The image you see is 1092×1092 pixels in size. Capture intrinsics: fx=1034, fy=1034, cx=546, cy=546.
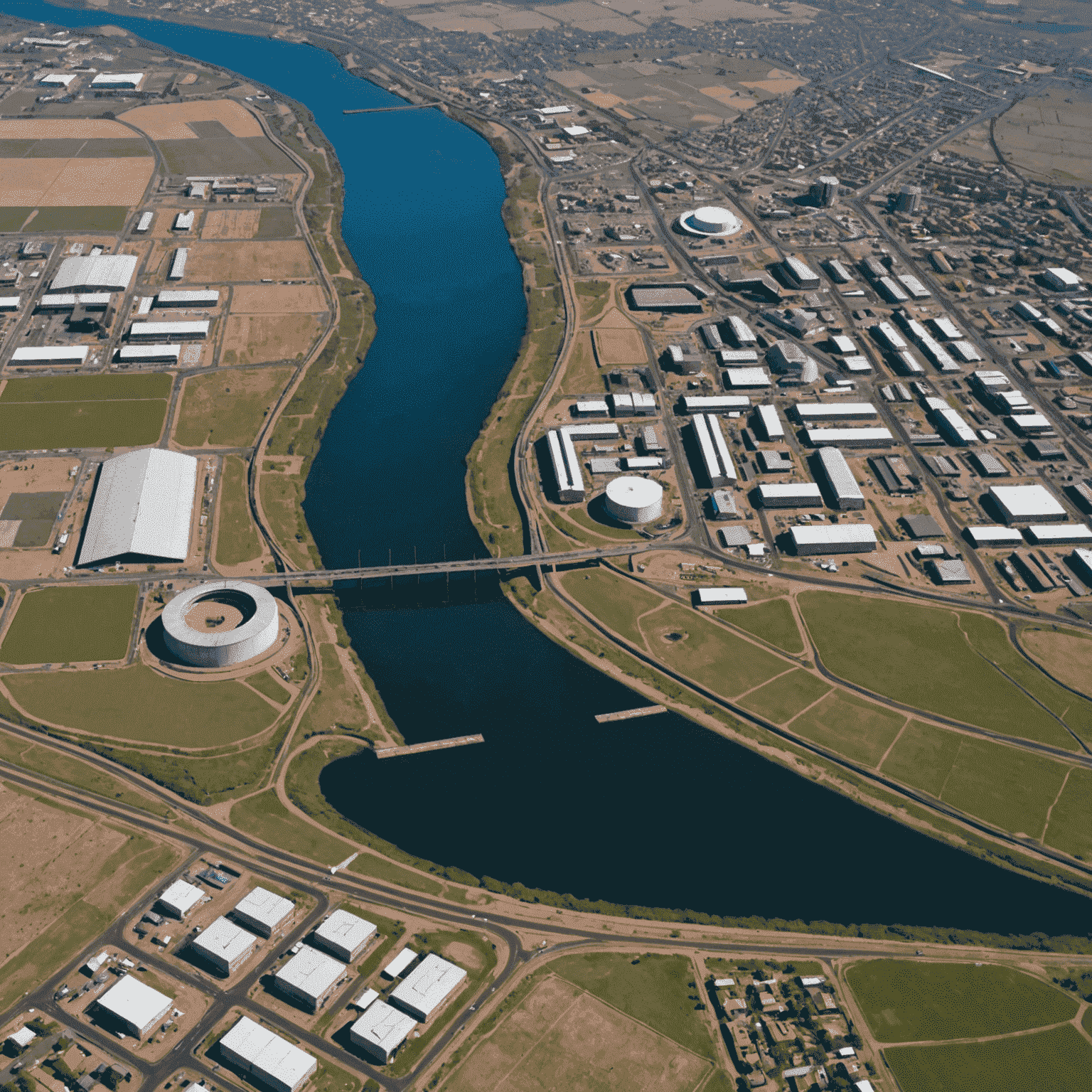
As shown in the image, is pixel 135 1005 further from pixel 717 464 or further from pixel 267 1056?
pixel 717 464

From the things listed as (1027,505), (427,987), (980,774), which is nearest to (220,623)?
(427,987)

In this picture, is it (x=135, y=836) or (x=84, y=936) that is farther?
(x=135, y=836)

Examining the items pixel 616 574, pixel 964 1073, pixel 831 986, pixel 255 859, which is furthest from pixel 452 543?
pixel 964 1073

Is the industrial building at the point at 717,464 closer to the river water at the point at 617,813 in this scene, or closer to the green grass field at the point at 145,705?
the river water at the point at 617,813

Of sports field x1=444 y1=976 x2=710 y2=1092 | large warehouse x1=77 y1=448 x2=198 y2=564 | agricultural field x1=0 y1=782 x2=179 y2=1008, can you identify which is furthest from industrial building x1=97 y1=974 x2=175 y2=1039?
large warehouse x1=77 y1=448 x2=198 y2=564

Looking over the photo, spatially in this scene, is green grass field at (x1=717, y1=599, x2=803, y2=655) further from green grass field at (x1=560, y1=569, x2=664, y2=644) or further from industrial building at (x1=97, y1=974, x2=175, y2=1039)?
industrial building at (x1=97, y1=974, x2=175, y2=1039)

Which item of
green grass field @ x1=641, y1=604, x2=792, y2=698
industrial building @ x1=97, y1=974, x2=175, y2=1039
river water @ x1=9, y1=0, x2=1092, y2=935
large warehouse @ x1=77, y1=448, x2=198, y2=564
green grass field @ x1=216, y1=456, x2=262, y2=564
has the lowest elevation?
river water @ x1=9, y1=0, x2=1092, y2=935

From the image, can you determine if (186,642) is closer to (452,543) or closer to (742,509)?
(452,543)
